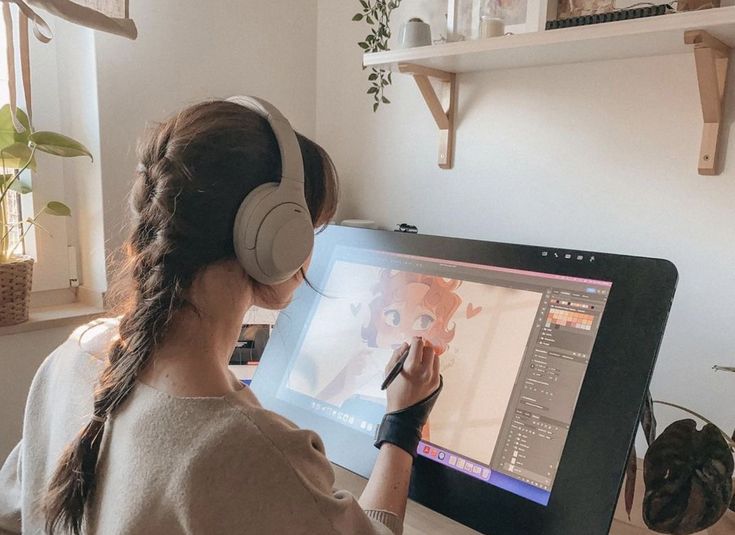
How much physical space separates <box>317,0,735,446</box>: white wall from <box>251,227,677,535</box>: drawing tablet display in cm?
50

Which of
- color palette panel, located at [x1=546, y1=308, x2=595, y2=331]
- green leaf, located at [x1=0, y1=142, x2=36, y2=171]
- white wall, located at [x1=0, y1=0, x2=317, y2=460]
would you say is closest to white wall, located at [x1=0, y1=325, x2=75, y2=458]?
white wall, located at [x1=0, y1=0, x2=317, y2=460]

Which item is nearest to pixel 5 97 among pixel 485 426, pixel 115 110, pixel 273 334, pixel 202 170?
pixel 115 110

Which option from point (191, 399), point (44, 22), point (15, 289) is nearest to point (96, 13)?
point (44, 22)

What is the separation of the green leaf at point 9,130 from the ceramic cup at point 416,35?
80 cm

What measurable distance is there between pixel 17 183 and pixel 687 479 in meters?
1.32

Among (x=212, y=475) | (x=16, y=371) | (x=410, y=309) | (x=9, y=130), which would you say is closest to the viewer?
(x=212, y=475)

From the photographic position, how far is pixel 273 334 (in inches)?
42.9

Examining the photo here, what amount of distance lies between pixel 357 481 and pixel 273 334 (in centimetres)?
30

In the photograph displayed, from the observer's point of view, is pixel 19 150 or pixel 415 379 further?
pixel 19 150

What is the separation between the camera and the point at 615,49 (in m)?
1.13

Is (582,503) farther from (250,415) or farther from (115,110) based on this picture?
(115,110)

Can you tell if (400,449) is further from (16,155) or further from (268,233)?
(16,155)

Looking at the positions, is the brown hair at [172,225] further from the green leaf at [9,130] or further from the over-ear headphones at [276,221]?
the green leaf at [9,130]

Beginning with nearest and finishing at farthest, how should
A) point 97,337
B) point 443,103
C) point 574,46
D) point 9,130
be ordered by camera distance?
point 97,337 < point 574,46 < point 9,130 < point 443,103
